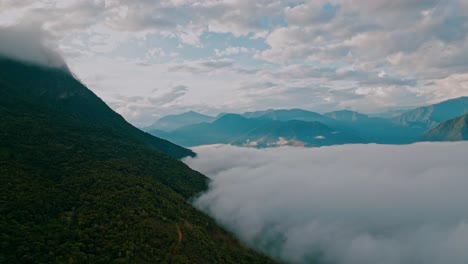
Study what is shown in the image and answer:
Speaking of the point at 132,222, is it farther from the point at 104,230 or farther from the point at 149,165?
the point at 149,165

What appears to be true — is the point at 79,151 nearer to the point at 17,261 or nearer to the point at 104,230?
the point at 104,230

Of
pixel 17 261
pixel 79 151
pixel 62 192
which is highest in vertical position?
pixel 79 151

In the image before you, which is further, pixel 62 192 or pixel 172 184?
pixel 172 184

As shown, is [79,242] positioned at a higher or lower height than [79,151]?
lower

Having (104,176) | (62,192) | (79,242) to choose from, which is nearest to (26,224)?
(79,242)

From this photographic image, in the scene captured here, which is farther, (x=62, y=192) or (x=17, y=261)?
(x=62, y=192)

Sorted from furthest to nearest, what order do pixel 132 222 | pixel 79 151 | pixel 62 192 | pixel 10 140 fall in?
1. pixel 79 151
2. pixel 10 140
3. pixel 62 192
4. pixel 132 222

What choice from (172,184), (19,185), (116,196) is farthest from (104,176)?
(172,184)

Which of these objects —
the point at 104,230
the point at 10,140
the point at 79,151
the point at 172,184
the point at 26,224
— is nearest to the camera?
the point at 26,224

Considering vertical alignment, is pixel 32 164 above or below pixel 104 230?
above
